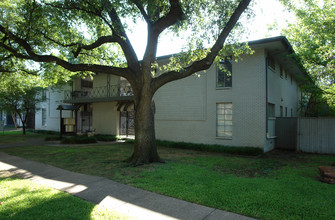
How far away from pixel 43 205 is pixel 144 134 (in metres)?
4.32

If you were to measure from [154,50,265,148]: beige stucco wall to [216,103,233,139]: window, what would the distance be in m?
0.25

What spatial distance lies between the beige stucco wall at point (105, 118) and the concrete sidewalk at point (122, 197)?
40.2 ft

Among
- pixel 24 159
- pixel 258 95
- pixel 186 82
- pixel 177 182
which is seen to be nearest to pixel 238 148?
pixel 258 95

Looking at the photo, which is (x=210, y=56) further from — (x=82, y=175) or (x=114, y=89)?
(x=114, y=89)

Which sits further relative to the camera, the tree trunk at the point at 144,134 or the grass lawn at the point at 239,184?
the tree trunk at the point at 144,134

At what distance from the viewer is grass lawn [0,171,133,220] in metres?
3.77

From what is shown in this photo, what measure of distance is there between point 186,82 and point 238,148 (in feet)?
18.0

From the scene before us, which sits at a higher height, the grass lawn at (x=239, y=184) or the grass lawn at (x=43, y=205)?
the grass lawn at (x=43, y=205)

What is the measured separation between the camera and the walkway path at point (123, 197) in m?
3.95

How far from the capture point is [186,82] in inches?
567

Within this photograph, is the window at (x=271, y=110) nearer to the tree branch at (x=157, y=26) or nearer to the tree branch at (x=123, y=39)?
the tree branch at (x=157, y=26)

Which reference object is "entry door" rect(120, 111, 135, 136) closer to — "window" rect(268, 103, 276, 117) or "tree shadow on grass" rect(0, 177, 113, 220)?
"window" rect(268, 103, 276, 117)

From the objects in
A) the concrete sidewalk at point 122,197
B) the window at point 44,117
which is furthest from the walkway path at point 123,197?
the window at point 44,117

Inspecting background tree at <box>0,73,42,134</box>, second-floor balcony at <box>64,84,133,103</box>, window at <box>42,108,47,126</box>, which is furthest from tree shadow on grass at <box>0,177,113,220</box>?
window at <box>42,108,47,126</box>
